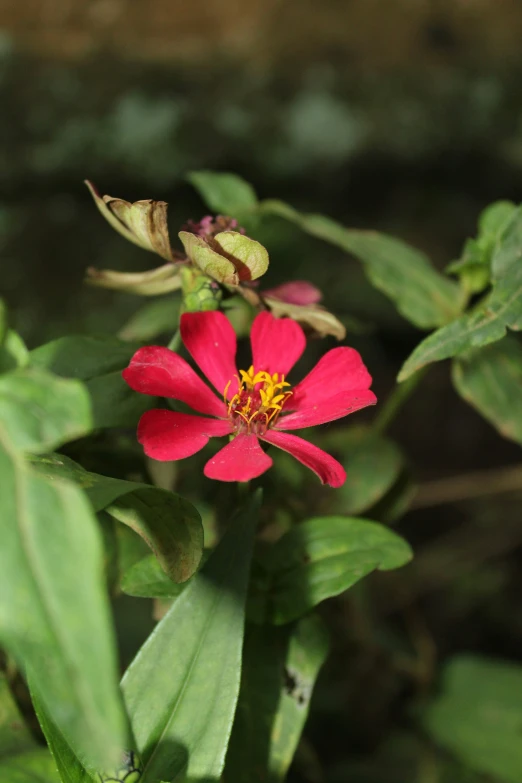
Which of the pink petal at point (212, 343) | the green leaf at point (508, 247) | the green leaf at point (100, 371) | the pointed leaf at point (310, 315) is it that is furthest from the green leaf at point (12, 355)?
the green leaf at point (508, 247)

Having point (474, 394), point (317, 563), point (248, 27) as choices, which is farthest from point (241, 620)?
point (248, 27)

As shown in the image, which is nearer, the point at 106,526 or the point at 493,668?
the point at 106,526

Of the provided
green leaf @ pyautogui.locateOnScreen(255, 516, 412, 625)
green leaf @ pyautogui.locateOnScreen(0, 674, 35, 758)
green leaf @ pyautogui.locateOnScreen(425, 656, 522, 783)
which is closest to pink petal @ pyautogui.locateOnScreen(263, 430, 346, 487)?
green leaf @ pyautogui.locateOnScreen(255, 516, 412, 625)

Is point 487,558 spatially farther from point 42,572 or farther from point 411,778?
point 42,572

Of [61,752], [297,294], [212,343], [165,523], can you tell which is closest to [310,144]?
[297,294]

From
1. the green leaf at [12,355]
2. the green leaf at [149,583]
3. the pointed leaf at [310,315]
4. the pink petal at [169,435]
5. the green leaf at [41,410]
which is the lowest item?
the green leaf at [149,583]

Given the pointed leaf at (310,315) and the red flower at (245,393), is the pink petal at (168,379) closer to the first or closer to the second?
the red flower at (245,393)
